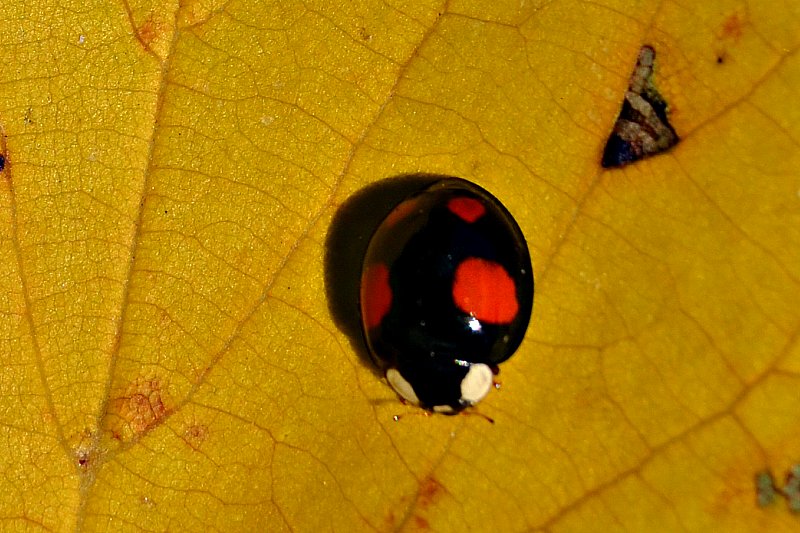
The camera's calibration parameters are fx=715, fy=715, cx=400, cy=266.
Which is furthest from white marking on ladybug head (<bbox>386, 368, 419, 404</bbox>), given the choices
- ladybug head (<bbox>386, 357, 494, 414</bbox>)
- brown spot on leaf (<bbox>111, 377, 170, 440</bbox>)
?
brown spot on leaf (<bbox>111, 377, 170, 440</bbox>)

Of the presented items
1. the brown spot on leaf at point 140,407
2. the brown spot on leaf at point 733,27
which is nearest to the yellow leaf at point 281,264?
the brown spot on leaf at point 140,407

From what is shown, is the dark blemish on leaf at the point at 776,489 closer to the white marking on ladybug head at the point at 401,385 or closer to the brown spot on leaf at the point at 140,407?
the white marking on ladybug head at the point at 401,385

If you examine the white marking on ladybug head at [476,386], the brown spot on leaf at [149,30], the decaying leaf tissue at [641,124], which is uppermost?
the decaying leaf tissue at [641,124]

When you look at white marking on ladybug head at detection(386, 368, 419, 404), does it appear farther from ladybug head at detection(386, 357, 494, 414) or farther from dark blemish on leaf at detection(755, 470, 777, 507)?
dark blemish on leaf at detection(755, 470, 777, 507)

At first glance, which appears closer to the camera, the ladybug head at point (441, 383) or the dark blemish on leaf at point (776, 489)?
the dark blemish on leaf at point (776, 489)

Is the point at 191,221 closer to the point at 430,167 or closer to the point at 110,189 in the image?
the point at 110,189

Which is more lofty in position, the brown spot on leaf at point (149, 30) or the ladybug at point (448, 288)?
the brown spot on leaf at point (149, 30)
